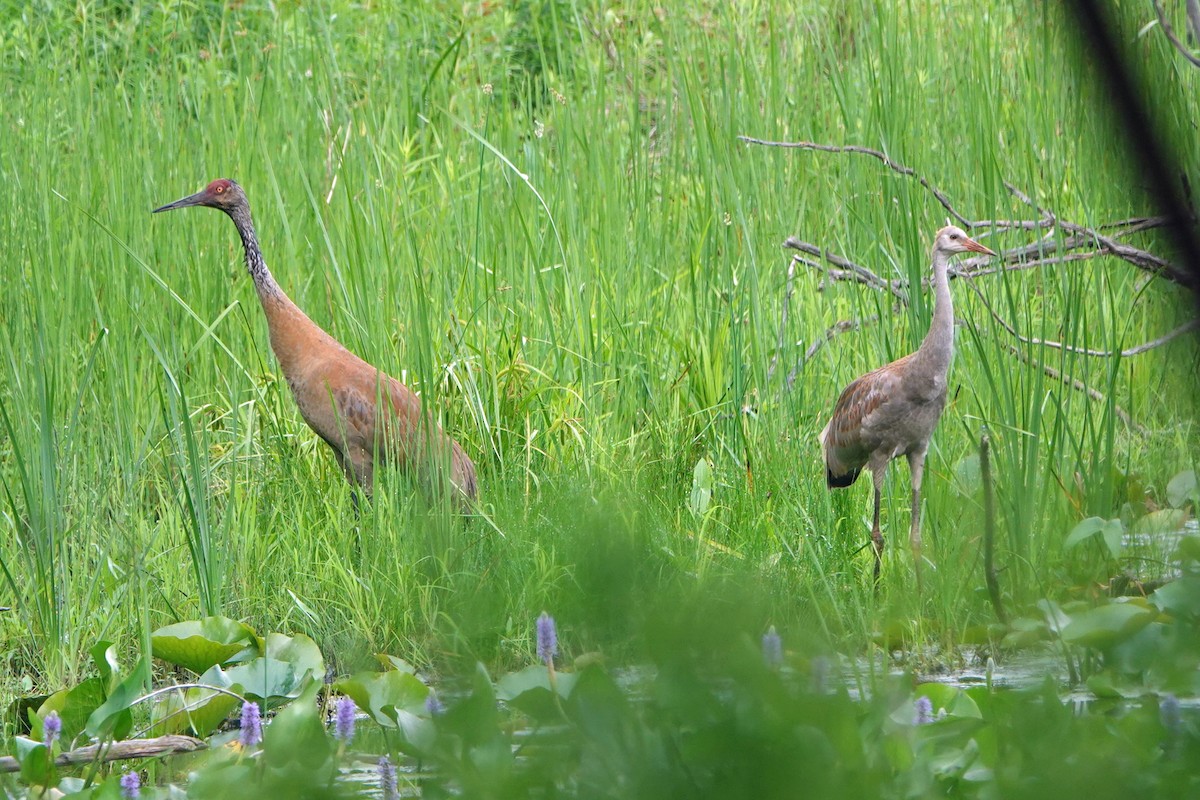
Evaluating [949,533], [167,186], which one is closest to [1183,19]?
[949,533]

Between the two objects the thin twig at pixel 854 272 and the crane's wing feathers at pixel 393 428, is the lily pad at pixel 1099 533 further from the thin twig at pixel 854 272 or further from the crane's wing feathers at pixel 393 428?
the crane's wing feathers at pixel 393 428

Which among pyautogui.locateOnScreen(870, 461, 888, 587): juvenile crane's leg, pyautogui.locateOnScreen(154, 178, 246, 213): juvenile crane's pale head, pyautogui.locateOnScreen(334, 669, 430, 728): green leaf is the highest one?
pyautogui.locateOnScreen(154, 178, 246, 213): juvenile crane's pale head

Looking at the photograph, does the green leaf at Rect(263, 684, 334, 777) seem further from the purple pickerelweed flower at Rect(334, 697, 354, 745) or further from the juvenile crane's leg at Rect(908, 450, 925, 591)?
the juvenile crane's leg at Rect(908, 450, 925, 591)

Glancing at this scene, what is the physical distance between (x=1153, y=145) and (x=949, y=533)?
131 inches

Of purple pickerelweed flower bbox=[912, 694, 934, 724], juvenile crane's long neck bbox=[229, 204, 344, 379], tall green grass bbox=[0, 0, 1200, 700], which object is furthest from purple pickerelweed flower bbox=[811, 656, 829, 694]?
juvenile crane's long neck bbox=[229, 204, 344, 379]

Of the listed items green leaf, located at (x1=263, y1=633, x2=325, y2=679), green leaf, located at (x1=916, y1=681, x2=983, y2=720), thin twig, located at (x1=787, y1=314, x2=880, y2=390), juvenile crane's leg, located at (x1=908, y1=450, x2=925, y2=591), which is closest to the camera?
green leaf, located at (x1=916, y1=681, x2=983, y2=720)

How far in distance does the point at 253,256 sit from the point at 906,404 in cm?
243

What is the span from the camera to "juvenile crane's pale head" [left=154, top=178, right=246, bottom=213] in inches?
199

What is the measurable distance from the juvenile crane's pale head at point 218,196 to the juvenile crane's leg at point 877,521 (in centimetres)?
249

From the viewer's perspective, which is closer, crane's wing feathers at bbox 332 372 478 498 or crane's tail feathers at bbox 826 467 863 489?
crane's wing feathers at bbox 332 372 478 498

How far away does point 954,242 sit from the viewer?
4.21 m

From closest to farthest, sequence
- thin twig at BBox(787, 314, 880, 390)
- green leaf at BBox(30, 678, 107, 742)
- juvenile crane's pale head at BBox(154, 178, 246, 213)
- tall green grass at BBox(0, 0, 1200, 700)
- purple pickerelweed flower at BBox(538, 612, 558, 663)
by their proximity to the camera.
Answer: purple pickerelweed flower at BBox(538, 612, 558, 663)
green leaf at BBox(30, 678, 107, 742)
tall green grass at BBox(0, 0, 1200, 700)
thin twig at BBox(787, 314, 880, 390)
juvenile crane's pale head at BBox(154, 178, 246, 213)

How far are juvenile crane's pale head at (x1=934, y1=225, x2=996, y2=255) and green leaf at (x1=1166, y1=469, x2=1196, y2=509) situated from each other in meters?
0.90

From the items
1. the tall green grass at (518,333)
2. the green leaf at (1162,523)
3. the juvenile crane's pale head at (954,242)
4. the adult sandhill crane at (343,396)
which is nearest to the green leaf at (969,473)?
the tall green grass at (518,333)
